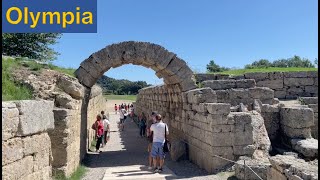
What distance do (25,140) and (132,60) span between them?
22.5 feet

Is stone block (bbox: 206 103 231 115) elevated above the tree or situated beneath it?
situated beneath

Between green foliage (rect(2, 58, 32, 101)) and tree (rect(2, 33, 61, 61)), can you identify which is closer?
green foliage (rect(2, 58, 32, 101))

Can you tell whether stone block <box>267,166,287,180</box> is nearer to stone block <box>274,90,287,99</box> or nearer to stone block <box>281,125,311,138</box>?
stone block <box>281,125,311,138</box>

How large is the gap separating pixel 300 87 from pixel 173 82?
5.02 meters

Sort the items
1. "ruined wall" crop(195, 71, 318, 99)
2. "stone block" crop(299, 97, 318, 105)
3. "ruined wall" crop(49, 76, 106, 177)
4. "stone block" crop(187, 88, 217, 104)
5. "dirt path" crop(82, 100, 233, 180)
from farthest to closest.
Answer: "ruined wall" crop(195, 71, 318, 99) < "stone block" crop(299, 97, 318, 105) < "stone block" crop(187, 88, 217, 104) < "dirt path" crop(82, 100, 233, 180) < "ruined wall" crop(49, 76, 106, 177)

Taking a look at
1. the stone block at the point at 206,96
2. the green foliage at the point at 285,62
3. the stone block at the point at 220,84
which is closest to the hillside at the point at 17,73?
the stone block at the point at 206,96

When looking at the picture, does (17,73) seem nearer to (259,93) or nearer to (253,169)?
(253,169)

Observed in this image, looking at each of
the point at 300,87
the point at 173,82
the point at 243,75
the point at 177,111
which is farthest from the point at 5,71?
the point at 300,87

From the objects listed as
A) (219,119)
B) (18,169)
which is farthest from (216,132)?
(18,169)

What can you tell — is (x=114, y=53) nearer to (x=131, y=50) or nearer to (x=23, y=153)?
(x=131, y=50)

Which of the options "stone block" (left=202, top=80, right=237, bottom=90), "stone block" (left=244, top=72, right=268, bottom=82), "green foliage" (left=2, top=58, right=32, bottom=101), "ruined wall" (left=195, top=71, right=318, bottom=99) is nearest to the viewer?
"green foliage" (left=2, top=58, right=32, bottom=101)

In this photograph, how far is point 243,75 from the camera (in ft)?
43.1

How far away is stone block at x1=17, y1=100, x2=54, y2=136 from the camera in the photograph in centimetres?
519

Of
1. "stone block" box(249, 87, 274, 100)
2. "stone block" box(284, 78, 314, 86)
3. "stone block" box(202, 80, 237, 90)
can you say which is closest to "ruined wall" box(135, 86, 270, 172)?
"stone block" box(202, 80, 237, 90)
